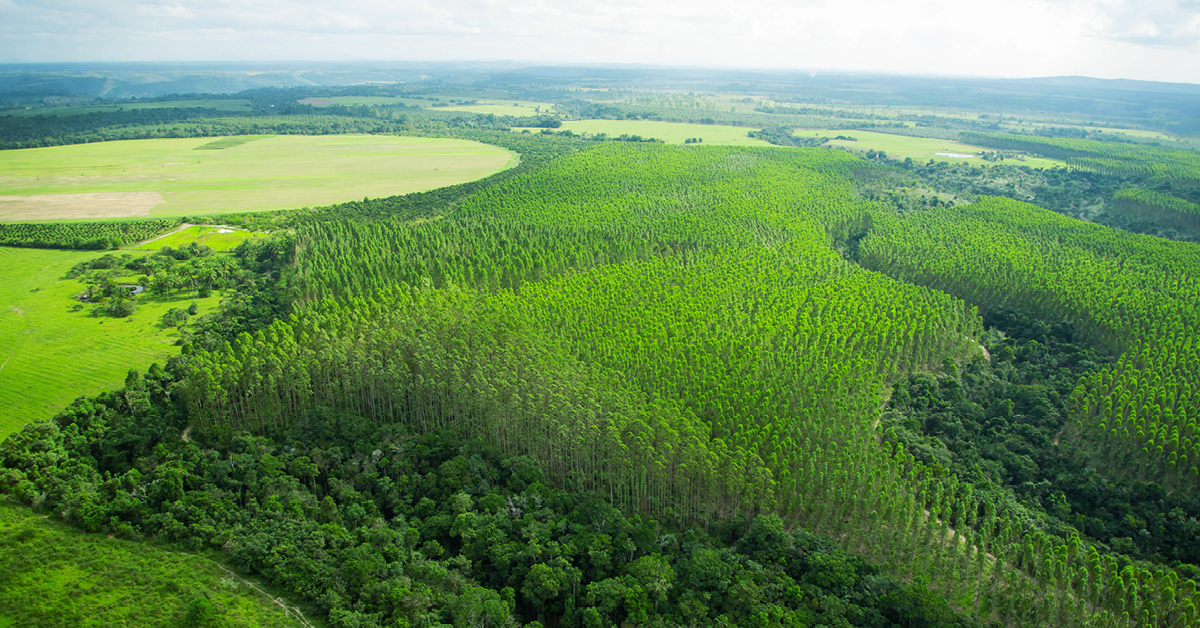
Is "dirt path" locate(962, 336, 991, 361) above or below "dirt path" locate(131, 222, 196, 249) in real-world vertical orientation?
below

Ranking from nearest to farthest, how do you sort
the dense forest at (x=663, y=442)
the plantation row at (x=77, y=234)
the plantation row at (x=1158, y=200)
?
the dense forest at (x=663, y=442) < the plantation row at (x=77, y=234) < the plantation row at (x=1158, y=200)

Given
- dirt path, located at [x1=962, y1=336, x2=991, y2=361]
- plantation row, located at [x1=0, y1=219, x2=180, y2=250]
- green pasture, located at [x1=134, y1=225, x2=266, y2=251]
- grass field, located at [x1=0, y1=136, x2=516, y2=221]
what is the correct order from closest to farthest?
dirt path, located at [x1=962, y1=336, x2=991, y2=361] < plantation row, located at [x1=0, y1=219, x2=180, y2=250] < green pasture, located at [x1=134, y1=225, x2=266, y2=251] < grass field, located at [x1=0, y1=136, x2=516, y2=221]

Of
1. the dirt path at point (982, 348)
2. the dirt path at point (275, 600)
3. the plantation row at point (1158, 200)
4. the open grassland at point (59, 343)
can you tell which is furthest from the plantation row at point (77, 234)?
the plantation row at point (1158, 200)

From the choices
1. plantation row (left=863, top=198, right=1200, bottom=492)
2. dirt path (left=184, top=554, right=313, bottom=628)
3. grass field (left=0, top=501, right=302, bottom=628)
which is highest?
plantation row (left=863, top=198, right=1200, bottom=492)

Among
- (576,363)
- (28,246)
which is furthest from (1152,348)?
(28,246)

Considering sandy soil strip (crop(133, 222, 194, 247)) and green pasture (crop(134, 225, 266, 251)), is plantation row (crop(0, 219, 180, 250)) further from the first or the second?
green pasture (crop(134, 225, 266, 251))

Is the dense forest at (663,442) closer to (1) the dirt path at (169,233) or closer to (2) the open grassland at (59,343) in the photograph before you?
(2) the open grassland at (59,343)

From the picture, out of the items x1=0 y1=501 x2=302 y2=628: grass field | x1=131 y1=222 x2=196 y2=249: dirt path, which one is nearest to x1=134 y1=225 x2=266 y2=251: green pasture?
x1=131 y1=222 x2=196 y2=249: dirt path

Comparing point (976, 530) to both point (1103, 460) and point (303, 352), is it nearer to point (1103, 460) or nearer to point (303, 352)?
point (1103, 460)
